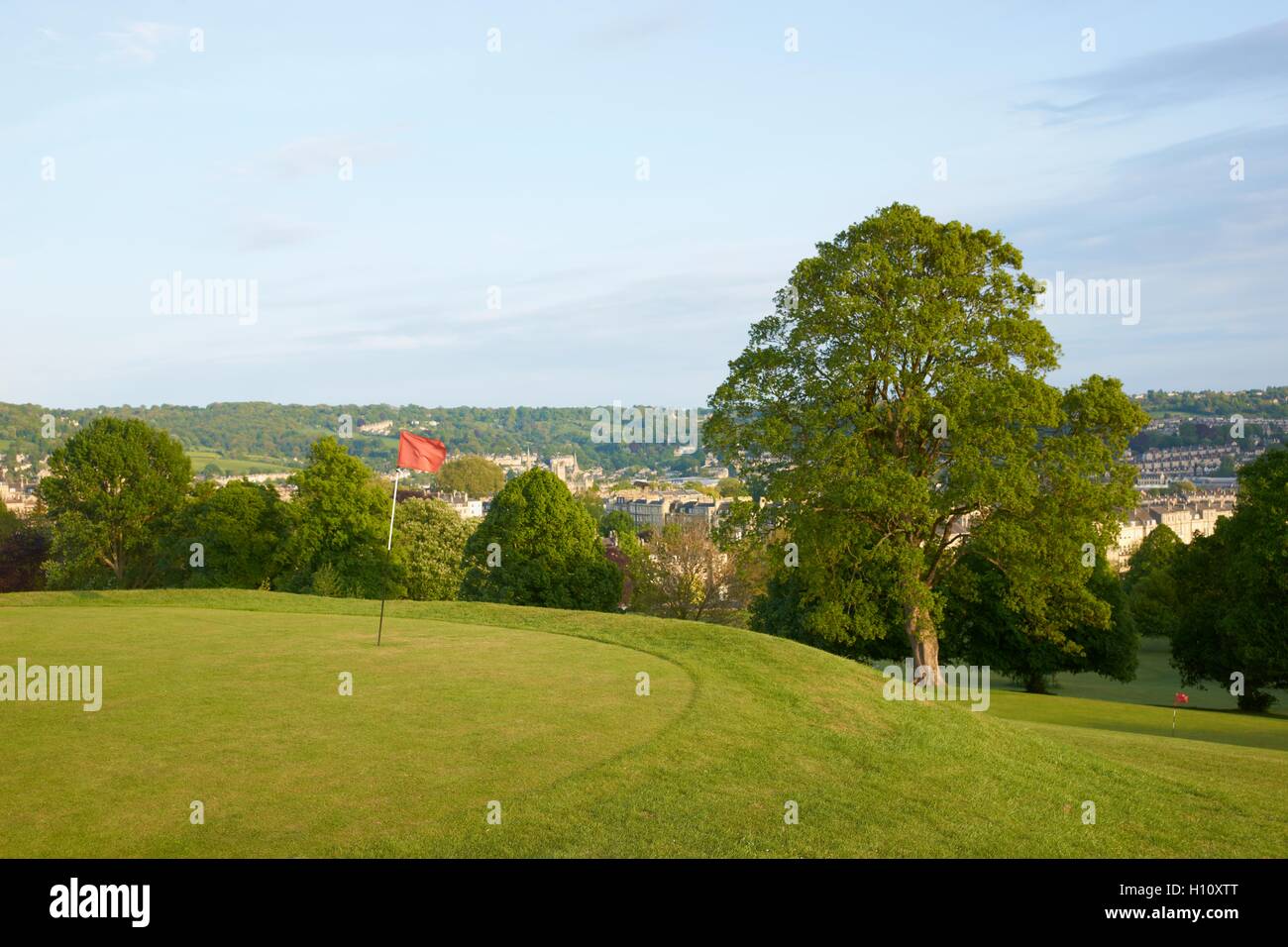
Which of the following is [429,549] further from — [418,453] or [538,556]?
[418,453]

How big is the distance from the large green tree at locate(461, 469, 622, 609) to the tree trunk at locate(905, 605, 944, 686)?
24.4 meters

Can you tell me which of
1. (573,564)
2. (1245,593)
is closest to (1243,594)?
(1245,593)

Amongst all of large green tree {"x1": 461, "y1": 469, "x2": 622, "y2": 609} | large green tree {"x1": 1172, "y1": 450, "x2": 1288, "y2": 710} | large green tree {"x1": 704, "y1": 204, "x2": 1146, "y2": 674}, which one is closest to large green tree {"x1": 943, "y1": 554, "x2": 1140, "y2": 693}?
large green tree {"x1": 1172, "y1": 450, "x2": 1288, "y2": 710}

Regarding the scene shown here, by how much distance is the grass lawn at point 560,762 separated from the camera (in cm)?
1017

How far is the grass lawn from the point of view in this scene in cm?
1017

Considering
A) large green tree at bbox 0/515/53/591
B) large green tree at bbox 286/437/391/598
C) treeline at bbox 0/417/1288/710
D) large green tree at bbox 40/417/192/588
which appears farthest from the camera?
large green tree at bbox 0/515/53/591

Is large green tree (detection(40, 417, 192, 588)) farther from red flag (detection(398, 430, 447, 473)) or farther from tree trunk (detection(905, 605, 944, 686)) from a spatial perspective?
tree trunk (detection(905, 605, 944, 686))

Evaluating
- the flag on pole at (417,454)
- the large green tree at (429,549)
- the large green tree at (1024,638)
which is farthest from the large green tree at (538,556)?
the flag on pole at (417,454)

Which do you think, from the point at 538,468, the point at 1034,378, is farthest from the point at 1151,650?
the point at 1034,378

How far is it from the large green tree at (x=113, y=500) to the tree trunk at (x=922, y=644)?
44.6 metres

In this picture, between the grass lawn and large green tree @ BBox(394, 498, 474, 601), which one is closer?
the grass lawn

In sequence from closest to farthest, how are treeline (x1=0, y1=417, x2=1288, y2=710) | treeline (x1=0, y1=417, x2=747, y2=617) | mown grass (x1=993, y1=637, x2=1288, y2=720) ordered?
treeline (x1=0, y1=417, x2=1288, y2=710)
mown grass (x1=993, y1=637, x2=1288, y2=720)
treeline (x1=0, y1=417, x2=747, y2=617)

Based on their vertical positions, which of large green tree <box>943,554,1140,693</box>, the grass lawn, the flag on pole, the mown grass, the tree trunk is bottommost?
the mown grass

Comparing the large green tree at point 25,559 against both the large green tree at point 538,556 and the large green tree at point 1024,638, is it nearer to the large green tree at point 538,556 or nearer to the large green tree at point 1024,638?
the large green tree at point 538,556
